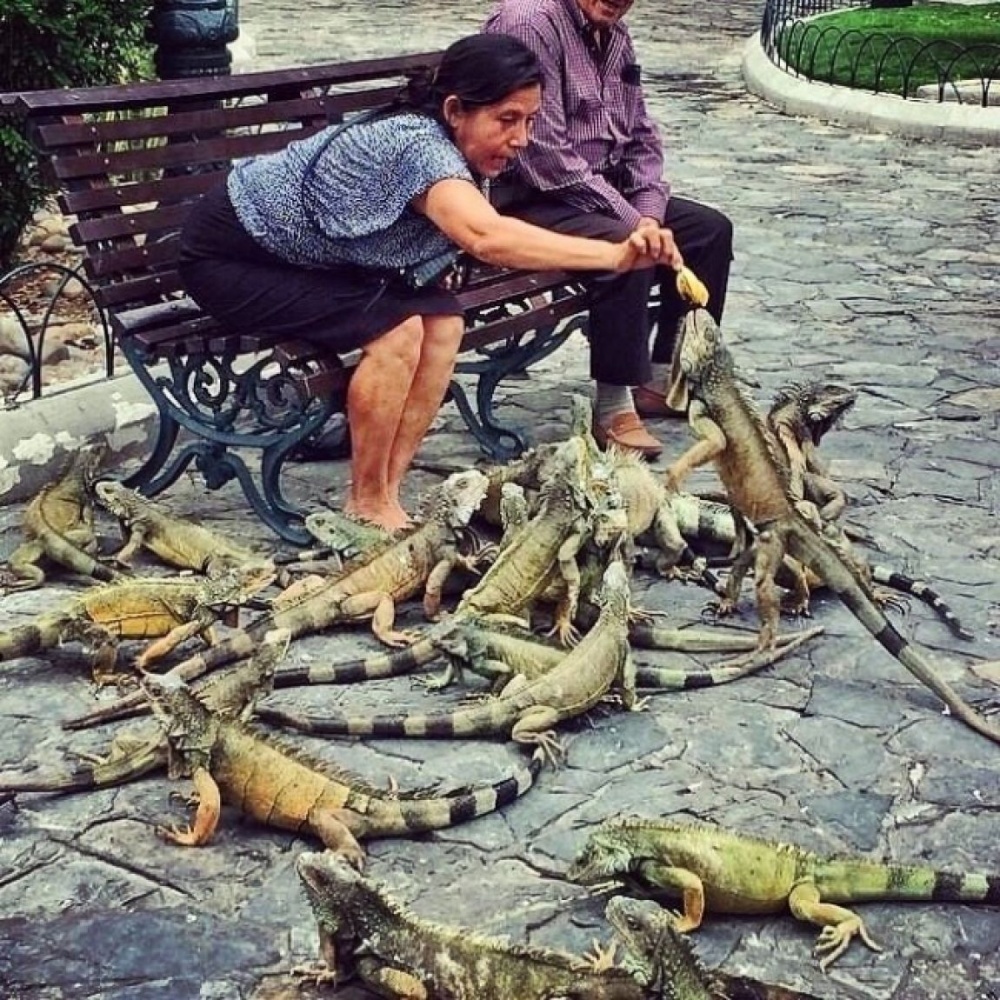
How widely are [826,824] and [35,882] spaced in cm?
192

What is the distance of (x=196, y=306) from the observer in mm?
6648

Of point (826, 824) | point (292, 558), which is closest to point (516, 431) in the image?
point (292, 558)

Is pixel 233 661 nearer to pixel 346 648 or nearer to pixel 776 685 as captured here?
pixel 346 648

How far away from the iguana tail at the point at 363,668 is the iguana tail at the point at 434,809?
765 millimetres

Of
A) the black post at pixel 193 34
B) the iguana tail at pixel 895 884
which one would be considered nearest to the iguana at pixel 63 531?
the iguana tail at pixel 895 884

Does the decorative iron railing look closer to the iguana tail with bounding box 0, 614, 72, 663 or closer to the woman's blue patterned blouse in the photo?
the woman's blue patterned blouse

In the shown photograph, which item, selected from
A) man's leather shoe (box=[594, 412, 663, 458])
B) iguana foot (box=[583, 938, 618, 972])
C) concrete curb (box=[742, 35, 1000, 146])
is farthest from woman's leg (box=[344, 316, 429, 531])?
concrete curb (box=[742, 35, 1000, 146])

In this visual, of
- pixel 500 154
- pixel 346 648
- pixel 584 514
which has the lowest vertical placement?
pixel 346 648

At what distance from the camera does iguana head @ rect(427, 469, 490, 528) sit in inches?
226

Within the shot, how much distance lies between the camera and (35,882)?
4.25m

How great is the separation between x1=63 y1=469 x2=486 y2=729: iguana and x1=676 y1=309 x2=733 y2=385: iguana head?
78 centimetres

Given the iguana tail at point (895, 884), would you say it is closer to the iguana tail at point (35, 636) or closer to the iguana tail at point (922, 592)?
the iguana tail at point (922, 592)

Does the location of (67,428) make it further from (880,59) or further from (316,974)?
(880,59)

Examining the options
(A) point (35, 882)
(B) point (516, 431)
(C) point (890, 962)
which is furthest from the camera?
(B) point (516, 431)
